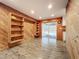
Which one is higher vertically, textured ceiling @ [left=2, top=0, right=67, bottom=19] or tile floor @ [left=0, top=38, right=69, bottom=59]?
textured ceiling @ [left=2, top=0, right=67, bottom=19]

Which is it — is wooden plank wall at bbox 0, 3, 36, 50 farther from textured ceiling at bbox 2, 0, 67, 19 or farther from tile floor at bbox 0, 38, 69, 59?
tile floor at bbox 0, 38, 69, 59

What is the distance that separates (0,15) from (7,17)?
1.76 ft

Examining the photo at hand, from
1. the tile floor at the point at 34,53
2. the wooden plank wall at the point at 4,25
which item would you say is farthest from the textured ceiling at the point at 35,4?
the tile floor at the point at 34,53

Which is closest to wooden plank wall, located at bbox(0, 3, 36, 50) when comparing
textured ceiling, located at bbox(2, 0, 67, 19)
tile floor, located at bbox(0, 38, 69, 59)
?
textured ceiling, located at bbox(2, 0, 67, 19)

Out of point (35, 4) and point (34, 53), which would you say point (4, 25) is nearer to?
point (35, 4)

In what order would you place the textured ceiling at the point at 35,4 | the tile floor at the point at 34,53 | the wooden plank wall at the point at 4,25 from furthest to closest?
the wooden plank wall at the point at 4,25
the textured ceiling at the point at 35,4
the tile floor at the point at 34,53

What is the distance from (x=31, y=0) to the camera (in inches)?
147

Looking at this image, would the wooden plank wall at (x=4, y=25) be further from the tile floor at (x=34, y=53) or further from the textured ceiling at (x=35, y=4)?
the tile floor at (x=34, y=53)

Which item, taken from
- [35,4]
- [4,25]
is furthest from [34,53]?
[35,4]

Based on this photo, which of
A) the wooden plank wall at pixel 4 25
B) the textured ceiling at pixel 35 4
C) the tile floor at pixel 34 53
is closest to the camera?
the tile floor at pixel 34 53

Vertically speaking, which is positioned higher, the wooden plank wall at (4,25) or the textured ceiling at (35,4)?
the textured ceiling at (35,4)

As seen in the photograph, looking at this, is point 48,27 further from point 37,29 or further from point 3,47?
point 3,47

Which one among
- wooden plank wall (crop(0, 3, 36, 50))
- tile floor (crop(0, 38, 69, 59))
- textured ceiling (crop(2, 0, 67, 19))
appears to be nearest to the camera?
tile floor (crop(0, 38, 69, 59))

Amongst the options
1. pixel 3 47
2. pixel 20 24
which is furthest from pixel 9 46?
pixel 20 24
